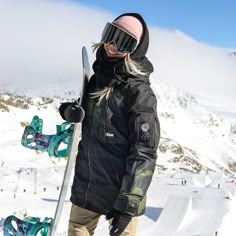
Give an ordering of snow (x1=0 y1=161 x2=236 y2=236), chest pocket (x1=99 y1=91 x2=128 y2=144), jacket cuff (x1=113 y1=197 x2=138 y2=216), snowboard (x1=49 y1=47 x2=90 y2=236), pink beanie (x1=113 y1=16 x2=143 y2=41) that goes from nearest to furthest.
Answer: jacket cuff (x1=113 y1=197 x2=138 y2=216)
chest pocket (x1=99 y1=91 x2=128 y2=144)
pink beanie (x1=113 y1=16 x2=143 y2=41)
snowboard (x1=49 y1=47 x2=90 y2=236)
snow (x1=0 y1=161 x2=236 y2=236)

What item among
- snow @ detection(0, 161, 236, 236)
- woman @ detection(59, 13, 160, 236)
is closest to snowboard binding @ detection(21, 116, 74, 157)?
woman @ detection(59, 13, 160, 236)

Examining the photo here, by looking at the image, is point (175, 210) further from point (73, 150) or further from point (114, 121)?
point (114, 121)

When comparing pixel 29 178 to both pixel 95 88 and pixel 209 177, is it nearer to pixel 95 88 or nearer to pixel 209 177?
pixel 209 177

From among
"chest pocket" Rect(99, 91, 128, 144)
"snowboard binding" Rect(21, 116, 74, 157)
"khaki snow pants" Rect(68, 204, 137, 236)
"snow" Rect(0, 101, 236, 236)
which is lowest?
"snow" Rect(0, 101, 236, 236)

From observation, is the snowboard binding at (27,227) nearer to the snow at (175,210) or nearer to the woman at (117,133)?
Result: the woman at (117,133)

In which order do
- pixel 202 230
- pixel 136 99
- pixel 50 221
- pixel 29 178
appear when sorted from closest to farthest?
pixel 136 99, pixel 50 221, pixel 202 230, pixel 29 178

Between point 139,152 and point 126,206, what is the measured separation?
1.28ft

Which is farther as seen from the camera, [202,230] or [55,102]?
[55,102]

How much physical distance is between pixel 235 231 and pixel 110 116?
829 inches

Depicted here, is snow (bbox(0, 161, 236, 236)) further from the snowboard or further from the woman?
the woman

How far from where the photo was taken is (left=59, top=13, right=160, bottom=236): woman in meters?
3.33

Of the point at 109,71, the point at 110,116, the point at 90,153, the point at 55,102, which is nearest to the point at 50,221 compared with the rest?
the point at 90,153

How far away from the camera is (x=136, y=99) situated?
11.1 ft

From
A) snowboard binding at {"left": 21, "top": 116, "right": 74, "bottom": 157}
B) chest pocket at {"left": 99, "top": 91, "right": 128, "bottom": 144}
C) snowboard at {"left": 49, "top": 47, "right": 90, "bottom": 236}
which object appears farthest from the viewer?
snowboard binding at {"left": 21, "top": 116, "right": 74, "bottom": 157}
